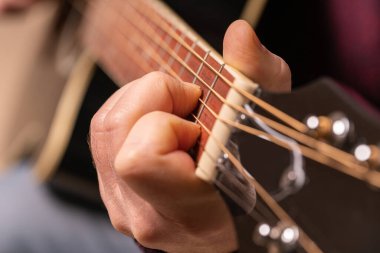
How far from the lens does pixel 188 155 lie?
27 cm

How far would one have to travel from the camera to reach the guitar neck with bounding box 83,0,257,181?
26cm

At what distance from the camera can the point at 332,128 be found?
8.6 inches

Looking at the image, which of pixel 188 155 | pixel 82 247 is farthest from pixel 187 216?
pixel 82 247

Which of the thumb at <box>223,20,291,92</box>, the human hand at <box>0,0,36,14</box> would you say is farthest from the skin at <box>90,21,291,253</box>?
the human hand at <box>0,0,36,14</box>

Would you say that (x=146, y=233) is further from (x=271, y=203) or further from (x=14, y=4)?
(x=14, y=4)

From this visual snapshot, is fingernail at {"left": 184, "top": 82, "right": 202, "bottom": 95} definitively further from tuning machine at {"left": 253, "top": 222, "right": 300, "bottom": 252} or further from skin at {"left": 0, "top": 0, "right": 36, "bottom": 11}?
skin at {"left": 0, "top": 0, "right": 36, "bottom": 11}

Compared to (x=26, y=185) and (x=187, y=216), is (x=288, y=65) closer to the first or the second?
(x=187, y=216)

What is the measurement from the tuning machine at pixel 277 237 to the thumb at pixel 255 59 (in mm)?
61

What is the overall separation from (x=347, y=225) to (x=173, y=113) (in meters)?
0.12

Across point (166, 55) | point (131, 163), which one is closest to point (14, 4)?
point (166, 55)

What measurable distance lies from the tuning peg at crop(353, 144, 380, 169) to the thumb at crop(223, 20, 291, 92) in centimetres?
4

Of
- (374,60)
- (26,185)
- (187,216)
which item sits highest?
(374,60)

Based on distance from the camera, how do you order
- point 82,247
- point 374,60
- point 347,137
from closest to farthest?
point 347,137
point 374,60
point 82,247

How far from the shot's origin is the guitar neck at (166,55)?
0.26 meters
